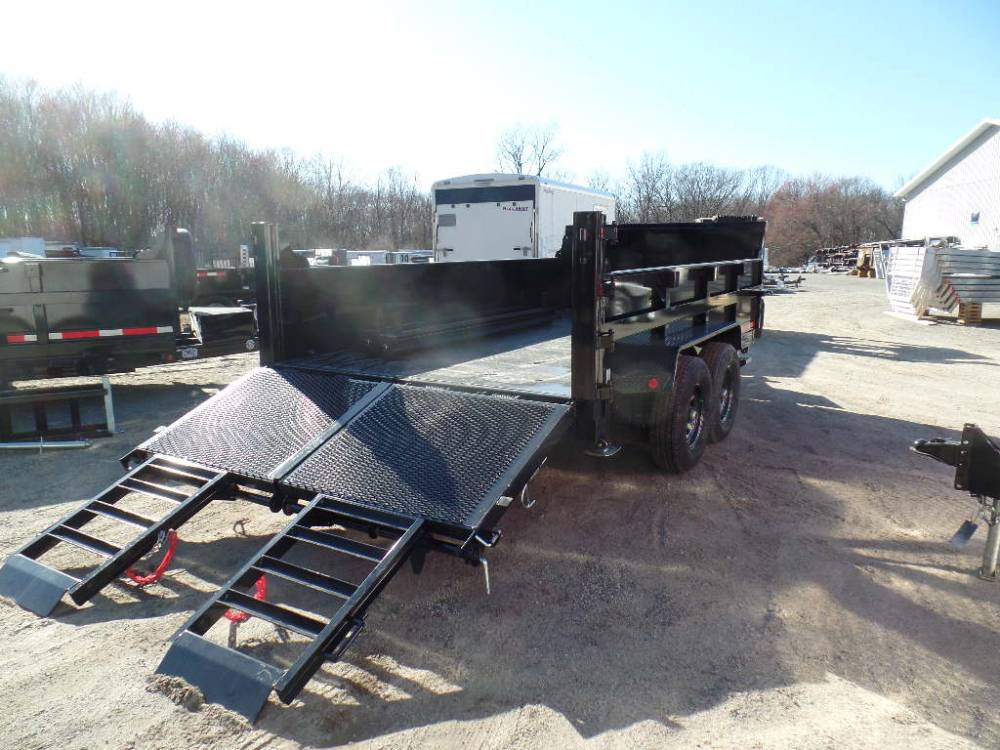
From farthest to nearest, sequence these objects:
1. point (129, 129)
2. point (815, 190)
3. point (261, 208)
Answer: point (815, 190) < point (261, 208) < point (129, 129)

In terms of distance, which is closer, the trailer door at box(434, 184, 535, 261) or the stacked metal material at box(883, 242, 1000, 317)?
the trailer door at box(434, 184, 535, 261)

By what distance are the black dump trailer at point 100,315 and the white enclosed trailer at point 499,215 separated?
535 cm

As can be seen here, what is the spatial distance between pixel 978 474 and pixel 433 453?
2.83m

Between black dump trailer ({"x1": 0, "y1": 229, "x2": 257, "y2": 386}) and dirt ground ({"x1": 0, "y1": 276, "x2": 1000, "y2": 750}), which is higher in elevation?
black dump trailer ({"x1": 0, "y1": 229, "x2": 257, "y2": 386})

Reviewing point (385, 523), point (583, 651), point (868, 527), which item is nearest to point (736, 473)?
point (868, 527)

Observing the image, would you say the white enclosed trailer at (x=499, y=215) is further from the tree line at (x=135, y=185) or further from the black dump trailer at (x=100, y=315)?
the tree line at (x=135, y=185)

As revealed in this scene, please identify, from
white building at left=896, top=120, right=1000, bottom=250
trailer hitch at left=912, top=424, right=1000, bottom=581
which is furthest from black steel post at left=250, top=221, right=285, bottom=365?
white building at left=896, top=120, right=1000, bottom=250

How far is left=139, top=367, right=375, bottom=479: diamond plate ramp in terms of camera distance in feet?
12.6

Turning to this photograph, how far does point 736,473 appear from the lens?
5363 mm

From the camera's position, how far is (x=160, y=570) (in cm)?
363

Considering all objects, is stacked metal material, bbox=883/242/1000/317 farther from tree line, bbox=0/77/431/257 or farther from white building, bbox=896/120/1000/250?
tree line, bbox=0/77/431/257

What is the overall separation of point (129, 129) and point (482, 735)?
42.1m

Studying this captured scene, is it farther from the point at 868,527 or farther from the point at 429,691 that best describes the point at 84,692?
the point at 868,527

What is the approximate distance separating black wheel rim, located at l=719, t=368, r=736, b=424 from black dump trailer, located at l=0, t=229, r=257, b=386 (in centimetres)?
590
